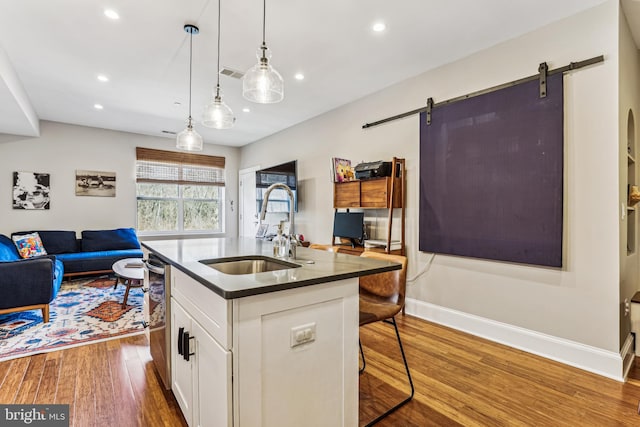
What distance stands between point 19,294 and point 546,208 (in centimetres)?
473

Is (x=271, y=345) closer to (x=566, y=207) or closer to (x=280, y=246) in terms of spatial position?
(x=280, y=246)

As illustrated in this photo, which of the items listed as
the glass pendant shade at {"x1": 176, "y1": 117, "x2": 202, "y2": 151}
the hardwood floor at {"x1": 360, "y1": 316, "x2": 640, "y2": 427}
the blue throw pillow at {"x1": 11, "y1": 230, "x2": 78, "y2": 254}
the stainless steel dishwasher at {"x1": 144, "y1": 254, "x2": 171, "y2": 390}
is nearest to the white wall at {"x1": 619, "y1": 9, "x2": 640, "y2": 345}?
the hardwood floor at {"x1": 360, "y1": 316, "x2": 640, "y2": 427}

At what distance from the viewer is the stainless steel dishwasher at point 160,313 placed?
6.30 ft

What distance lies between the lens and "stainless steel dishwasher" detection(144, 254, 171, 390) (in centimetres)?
192

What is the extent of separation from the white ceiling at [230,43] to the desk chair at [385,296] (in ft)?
6.28

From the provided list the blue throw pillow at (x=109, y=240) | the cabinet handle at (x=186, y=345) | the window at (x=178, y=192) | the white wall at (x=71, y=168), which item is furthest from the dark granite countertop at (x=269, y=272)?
the window at (x=178, y=192)

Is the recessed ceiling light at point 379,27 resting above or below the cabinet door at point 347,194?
above

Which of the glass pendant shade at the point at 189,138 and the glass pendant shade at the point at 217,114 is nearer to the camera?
the glass pendant shade at the point at 217,114

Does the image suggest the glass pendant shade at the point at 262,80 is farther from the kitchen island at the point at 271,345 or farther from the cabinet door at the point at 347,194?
the cabinet door at the point at 347,194

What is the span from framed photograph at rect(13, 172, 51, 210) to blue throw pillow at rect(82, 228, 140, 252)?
84cm

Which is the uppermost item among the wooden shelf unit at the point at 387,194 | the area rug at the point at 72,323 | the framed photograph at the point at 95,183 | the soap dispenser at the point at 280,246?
the framed photograph at the point at 95,183

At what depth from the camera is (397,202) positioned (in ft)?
11.9

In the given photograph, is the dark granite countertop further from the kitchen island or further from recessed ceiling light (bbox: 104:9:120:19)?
recessed ceiling light (bbox: 104:9:120:19)

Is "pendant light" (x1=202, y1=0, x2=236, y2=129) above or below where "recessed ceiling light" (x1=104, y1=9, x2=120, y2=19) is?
below
